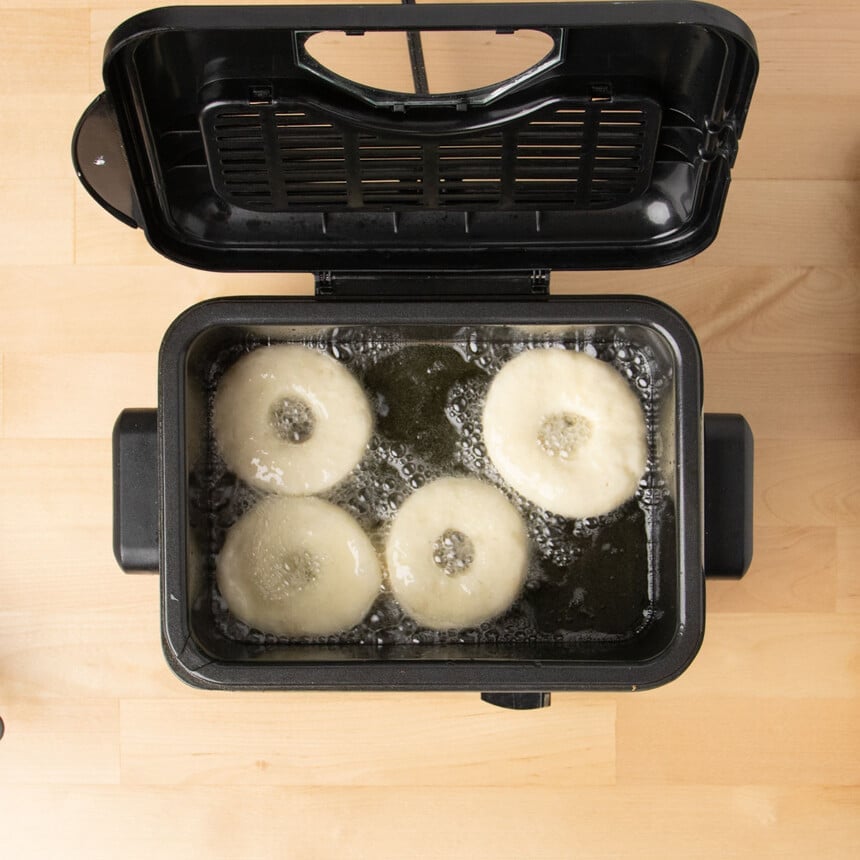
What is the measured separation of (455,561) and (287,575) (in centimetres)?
14

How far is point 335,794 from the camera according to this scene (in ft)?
2.78

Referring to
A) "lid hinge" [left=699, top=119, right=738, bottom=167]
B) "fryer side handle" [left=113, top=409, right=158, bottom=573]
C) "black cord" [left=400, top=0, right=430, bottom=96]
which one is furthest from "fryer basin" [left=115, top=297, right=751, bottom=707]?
"black cord" [left=400, top=0, right=430, bottom=96]

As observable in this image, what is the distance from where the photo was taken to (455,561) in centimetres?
71

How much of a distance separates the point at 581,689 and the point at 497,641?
119mm

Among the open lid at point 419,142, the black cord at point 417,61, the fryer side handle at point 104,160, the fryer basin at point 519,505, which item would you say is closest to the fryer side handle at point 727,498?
the fryer basin at point 519,505

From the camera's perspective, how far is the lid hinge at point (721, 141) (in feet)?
1.83

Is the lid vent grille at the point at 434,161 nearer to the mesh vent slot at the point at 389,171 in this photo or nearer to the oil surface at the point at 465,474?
the mesh vent slot at the point at 389,171

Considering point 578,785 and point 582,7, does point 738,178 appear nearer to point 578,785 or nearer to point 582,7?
point 582,7

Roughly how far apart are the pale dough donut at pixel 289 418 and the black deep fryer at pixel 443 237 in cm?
2

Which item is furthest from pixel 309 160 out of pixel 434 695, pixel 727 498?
pixel 434 695

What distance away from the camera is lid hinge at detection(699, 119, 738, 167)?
0.56 m

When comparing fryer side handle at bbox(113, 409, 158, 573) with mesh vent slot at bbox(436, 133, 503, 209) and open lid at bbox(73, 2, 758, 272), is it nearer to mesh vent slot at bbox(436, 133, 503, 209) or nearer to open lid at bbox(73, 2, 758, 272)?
open lid at bbox(73, 2, 758, 272)

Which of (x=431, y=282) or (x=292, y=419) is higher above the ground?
(x=431, y=282)

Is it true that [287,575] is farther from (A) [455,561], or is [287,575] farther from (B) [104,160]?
(B) [104,160]
